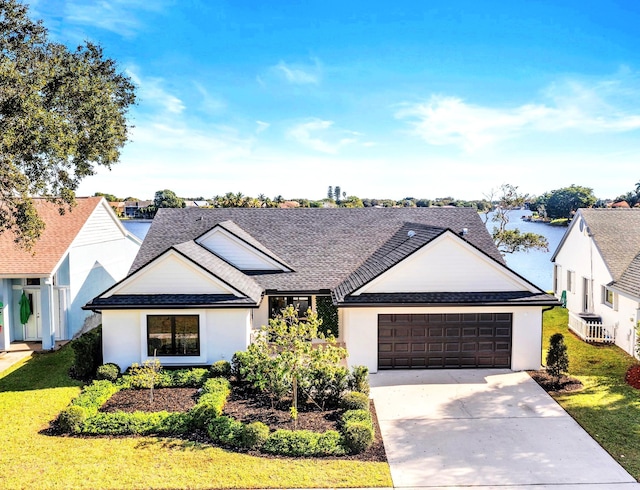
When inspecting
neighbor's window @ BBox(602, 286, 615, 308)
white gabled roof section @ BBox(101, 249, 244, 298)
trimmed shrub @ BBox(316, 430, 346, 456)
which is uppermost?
white gabled roof section @ BBox(101, 249, 244, 298)

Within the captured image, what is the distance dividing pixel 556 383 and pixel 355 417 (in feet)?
25.8

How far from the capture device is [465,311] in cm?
1647

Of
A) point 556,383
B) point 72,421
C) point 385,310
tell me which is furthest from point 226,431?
point 556,383

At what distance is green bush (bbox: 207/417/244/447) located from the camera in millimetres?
10688

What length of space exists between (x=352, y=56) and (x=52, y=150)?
12.3m

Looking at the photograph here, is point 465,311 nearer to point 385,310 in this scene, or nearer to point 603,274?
point 385,310

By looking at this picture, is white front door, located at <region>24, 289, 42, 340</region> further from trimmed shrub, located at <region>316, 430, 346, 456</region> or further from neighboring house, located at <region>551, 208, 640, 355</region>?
neighboring house, located at <region>551, 208, 640, 355</region>

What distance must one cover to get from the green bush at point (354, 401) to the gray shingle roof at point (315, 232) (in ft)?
22.7

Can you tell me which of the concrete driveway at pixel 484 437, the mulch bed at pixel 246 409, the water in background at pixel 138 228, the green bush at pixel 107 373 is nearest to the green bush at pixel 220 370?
the mulch bed at pixel 246 409

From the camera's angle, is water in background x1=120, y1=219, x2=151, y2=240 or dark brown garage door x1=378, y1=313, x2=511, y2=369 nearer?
dark brown garage door x1=378, y1=313, x2=511, y2=369

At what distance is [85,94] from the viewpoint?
1612 centimetres

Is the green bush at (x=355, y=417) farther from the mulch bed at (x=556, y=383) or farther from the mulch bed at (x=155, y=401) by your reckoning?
the mulch bed at (x=556, y=383)

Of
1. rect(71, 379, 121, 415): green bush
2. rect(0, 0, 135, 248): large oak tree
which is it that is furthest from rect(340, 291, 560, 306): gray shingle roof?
rect(0, 0, 135, 248): large oak tree

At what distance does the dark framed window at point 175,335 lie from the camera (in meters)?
16.1
